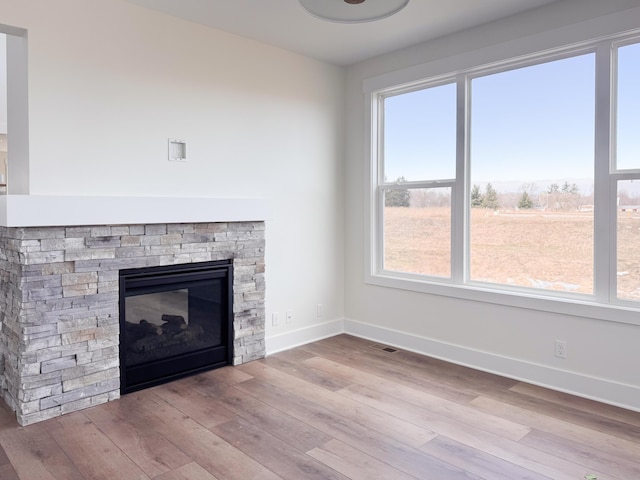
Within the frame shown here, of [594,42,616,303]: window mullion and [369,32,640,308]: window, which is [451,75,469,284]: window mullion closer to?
[369,32,640,308]: window

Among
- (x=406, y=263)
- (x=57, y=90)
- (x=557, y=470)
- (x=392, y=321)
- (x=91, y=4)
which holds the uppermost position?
(x=91, y=4)

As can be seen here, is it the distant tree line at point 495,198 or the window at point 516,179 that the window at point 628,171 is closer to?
the window at point 516,179

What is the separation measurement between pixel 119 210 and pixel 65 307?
670 mm

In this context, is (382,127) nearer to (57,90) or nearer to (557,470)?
(57,90)

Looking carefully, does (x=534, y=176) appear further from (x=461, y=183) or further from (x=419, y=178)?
(x=419, y=178)

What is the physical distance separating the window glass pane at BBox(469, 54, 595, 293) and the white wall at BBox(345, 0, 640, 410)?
227mm

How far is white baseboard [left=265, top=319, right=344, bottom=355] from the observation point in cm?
405

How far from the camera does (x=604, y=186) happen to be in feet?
9.89

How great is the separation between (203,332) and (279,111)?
196cm

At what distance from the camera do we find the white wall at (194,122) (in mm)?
2857

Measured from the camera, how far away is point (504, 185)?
3.58 metres

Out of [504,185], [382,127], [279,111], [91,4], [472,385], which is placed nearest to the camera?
[91,4]

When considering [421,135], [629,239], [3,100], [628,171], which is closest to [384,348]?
[421,135]

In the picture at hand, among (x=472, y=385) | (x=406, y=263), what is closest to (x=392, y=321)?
(x=406, y=263)
